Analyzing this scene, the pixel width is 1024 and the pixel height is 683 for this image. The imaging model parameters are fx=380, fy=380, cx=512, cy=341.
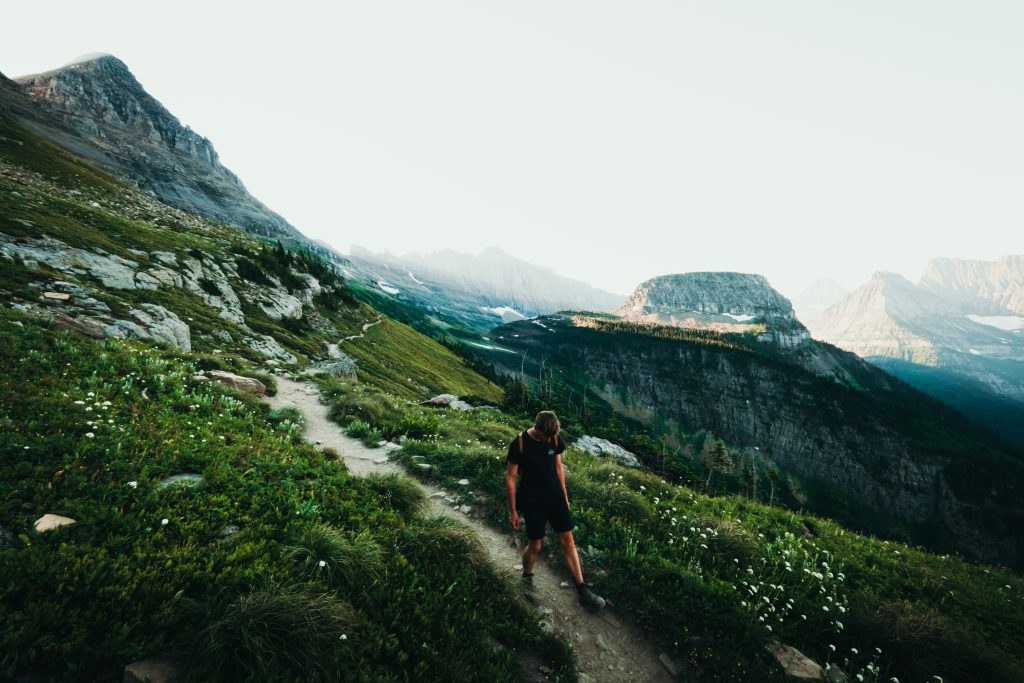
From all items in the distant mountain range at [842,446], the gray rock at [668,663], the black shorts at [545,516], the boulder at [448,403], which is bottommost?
the distant mountain range at [842,446]

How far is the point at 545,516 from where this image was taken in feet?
25.6

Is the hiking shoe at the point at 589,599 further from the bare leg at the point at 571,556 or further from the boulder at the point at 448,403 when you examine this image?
the boulder at the point at 448,403

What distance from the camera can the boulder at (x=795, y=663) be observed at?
644 cm

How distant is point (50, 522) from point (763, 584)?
41.3 feet

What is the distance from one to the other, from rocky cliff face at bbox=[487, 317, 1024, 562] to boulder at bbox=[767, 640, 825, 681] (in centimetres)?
17287

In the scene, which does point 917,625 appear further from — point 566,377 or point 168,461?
point 566,377

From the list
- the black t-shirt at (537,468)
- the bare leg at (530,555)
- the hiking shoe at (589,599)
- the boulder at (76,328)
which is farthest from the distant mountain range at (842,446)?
the hiking shoe at (589,599)

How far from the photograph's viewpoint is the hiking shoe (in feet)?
24.6

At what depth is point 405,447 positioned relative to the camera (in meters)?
13.7

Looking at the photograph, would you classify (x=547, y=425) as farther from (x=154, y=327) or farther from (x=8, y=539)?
(x=154, y=327)

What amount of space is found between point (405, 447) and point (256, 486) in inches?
236

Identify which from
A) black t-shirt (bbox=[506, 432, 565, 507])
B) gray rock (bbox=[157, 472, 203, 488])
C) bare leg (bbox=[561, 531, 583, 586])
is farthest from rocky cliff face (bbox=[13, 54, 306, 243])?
bare leg (bbox=[561, 531, 583, 586])

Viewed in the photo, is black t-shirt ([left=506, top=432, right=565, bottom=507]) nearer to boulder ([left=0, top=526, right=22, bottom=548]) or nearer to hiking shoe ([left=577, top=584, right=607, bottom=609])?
hiking shoe ([left=577, top=584, right=607, bottom=609])

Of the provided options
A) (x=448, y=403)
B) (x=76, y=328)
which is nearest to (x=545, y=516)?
(x=76, y=328)
